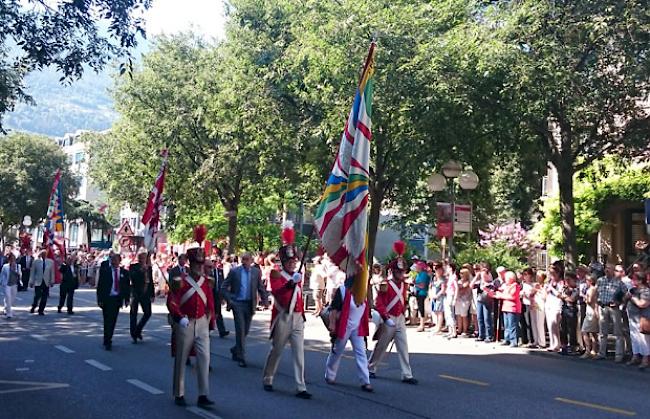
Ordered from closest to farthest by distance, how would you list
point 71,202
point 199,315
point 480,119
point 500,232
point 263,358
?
point 199,315
point 263,358
point 480,119
point 500,232
point 71,202

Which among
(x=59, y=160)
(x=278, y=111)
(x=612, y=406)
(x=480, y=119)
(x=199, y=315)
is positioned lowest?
(x=612, y=406)

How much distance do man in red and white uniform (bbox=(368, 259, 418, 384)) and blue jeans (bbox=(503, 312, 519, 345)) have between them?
19.4ft

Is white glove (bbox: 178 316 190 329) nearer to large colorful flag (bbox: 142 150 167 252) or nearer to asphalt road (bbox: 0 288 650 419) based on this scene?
asphalt road (bbox: 0 288 650 419)

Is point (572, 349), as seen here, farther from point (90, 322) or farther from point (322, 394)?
point (90, 322)

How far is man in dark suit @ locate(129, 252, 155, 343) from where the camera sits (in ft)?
46.0

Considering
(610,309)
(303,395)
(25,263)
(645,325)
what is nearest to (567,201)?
(610,309)

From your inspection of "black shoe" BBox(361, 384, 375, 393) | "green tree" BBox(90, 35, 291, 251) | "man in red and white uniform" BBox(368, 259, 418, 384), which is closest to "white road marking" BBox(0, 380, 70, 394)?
"black shoe" BBox(361, 384, 375, 393)

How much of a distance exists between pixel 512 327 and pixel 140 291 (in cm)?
796

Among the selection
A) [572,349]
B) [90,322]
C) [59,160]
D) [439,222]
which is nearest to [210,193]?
[90,322]

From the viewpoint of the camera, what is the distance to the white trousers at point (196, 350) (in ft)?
26.9

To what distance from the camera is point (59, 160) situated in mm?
60938

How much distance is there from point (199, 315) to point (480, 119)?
977 centimetres

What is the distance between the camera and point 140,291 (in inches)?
564

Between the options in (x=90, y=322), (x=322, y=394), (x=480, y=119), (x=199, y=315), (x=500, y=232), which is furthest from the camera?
(x=500, y=232)
